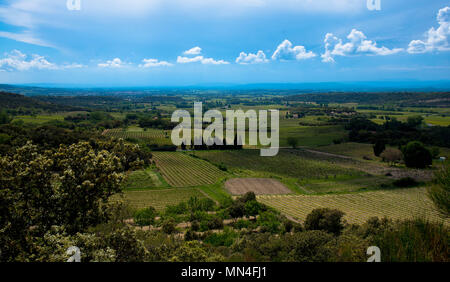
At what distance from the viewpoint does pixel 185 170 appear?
5850cm

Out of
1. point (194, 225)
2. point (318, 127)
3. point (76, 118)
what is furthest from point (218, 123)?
point (194, 225)

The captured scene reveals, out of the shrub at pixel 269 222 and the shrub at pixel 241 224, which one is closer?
the shrub at pixel 269 222

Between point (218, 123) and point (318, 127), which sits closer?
point (318, 127)

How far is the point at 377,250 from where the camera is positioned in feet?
22.2

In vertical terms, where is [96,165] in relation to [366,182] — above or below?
above

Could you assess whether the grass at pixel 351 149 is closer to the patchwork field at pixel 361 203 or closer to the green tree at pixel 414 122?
the patchwork field at pixel 361 203

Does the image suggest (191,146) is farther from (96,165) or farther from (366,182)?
(96,165)

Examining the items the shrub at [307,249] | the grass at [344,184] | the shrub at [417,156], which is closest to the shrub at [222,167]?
the grass at [344,184]

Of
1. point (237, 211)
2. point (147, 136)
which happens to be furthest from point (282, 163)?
point (147, 136)

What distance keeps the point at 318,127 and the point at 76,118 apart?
99457 mm

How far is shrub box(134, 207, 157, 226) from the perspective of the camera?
101ft

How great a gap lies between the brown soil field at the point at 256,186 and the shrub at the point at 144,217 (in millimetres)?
15847

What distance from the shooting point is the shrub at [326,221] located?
88.6 ft
